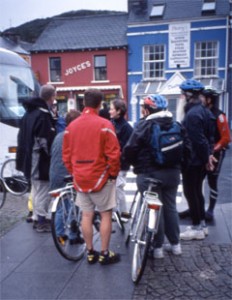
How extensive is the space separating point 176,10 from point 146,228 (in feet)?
75.7

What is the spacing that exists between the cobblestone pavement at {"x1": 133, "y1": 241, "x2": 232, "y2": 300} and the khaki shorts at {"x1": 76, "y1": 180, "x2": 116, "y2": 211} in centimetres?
81

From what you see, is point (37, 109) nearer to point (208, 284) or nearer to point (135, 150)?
point (135, 150)

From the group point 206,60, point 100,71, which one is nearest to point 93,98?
point 206,60

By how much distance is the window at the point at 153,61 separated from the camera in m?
24.8

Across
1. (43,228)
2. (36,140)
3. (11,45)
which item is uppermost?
(11,45)

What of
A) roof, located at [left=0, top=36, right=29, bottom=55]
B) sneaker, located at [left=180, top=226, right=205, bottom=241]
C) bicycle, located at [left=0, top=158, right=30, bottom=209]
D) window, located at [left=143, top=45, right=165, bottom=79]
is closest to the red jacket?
sneaker, located at [left=180, top=226, right=205, bottom=241]

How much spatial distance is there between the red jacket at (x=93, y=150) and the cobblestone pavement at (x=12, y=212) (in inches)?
84.0

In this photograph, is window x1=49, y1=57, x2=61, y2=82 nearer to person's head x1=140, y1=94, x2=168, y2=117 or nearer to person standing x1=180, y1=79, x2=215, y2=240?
person standing x1=180, y1=79, x2=215, y2=240

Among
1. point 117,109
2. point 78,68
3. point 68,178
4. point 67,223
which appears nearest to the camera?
point 67,223

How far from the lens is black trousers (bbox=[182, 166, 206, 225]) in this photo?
4.68m

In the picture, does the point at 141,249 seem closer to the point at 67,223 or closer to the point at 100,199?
the point at 100,199

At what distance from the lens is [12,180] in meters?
8.02

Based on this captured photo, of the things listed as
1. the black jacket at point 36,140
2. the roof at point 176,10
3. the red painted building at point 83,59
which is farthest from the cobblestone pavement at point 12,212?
the roof at point 176,10

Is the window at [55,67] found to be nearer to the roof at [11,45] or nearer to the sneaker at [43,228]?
the roof at [11,45]
